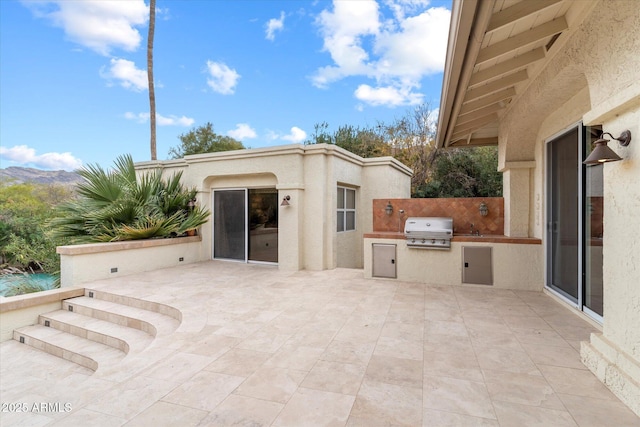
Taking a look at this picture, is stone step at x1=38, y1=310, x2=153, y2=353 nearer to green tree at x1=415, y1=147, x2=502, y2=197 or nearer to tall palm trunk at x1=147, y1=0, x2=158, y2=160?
tall palm trunk at x1=147, y1=0, x2=158, y2=160

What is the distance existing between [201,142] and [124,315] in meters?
19.2

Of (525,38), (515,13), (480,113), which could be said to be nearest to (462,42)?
(515,13)

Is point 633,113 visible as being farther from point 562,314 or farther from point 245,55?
point 245,55

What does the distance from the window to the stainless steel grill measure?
2.81 meters

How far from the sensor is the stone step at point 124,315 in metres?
4.51

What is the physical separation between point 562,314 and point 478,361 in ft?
8.09

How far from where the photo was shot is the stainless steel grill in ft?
20.9

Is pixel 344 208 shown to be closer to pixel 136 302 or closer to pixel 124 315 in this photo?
pixel 136 302

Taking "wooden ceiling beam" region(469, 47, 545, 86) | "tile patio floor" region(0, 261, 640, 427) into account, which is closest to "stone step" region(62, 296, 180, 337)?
"tile patio floor" region(0, 261, 640, 427)

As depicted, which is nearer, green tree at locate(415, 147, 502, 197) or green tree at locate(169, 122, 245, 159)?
green tree at locate(415, 147, 502, 197)

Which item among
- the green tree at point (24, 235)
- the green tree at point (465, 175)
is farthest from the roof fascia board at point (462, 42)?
the green tree at point (465, 175)

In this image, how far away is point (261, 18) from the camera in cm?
1705

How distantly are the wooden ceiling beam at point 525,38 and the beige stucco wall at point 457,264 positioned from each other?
12.9 feet

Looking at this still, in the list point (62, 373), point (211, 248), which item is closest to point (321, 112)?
point (211, 248)
